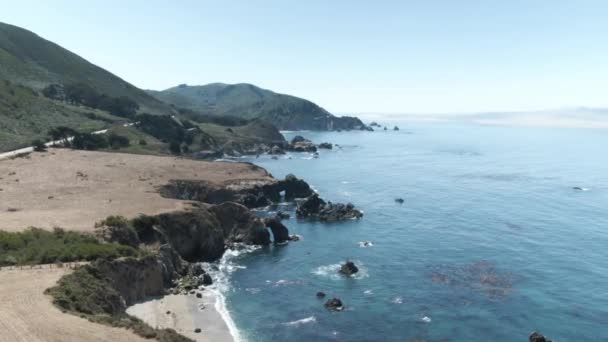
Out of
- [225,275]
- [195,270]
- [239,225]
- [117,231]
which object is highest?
[117,231]

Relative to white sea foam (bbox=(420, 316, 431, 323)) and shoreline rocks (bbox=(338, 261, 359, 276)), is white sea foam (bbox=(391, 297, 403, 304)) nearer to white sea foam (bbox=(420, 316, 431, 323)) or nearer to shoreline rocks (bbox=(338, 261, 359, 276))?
white sea foam (bbox=(420, 316, 431, 323))

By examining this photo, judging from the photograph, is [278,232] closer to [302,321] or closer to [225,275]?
[225,275]

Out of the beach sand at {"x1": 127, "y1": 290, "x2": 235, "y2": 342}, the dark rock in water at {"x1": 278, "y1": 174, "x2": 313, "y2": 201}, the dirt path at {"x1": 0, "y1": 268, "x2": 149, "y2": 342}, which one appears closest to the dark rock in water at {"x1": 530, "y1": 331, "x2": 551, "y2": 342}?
the beach sand at {"x1": 127, "y1": 290, "x2": 235, "y2": 342}

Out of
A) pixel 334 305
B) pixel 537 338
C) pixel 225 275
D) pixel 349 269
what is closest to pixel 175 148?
pixel 225 275

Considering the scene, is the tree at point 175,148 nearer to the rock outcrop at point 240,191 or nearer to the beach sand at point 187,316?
the rock outcrop at point 240,191

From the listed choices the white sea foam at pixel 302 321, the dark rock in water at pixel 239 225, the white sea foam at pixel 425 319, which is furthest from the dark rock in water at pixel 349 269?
the dark rock in water at pixel 239 225

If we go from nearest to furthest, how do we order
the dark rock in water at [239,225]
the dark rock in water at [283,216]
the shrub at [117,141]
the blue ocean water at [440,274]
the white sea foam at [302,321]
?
the blue ocean water at [440,274]
the white sea foam at [302,321]
the dark rock in water at [239,225]
the dark rock in water at [283,216]
the shrub at [117,141]
